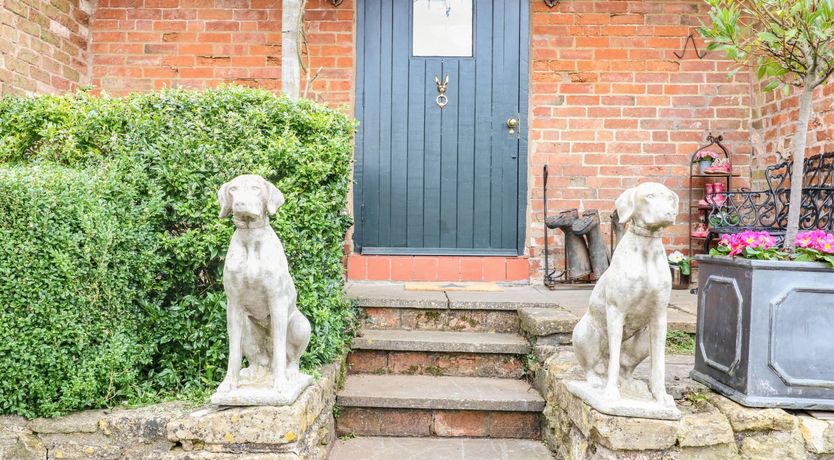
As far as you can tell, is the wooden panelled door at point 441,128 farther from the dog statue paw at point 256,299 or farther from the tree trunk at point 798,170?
the dog statue paw at point 256,299

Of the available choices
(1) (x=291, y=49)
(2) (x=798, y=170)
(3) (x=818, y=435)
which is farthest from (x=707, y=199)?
(1) (x=291, y=49)

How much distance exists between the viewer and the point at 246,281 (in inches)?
86.1

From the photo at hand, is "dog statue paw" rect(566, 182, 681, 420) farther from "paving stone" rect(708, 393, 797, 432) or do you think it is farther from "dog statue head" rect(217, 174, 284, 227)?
"dog statue head" rect(217, 174, 284, 227)

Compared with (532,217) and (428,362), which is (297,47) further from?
(532,217)

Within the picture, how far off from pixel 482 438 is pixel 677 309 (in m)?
1.65

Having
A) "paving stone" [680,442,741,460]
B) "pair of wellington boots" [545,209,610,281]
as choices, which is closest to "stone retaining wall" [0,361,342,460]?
"paving stone" [680,442,741,460]

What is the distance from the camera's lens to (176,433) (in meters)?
2.23

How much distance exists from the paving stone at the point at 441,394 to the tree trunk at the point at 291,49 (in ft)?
5.74

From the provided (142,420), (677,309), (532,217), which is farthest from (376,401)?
(532,217)

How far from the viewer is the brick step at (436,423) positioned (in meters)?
3.08

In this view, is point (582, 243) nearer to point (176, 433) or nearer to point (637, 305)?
point (637, 305)

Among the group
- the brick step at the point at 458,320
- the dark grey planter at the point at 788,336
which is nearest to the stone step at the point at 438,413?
the brick step at the point at 458,320

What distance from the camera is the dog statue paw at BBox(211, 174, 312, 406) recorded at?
6.98ft

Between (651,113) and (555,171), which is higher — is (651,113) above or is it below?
above
